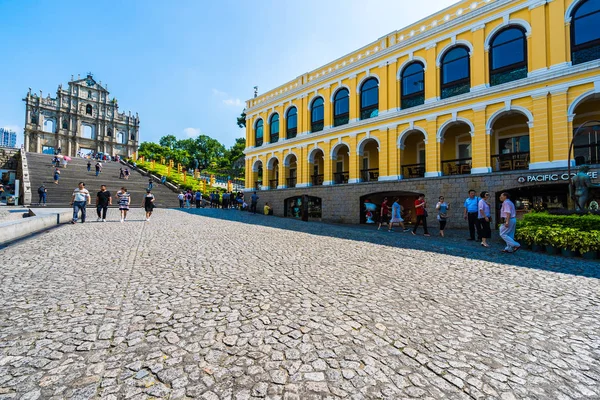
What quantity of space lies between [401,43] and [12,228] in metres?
19.6

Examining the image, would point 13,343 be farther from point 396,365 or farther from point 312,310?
point 396,365

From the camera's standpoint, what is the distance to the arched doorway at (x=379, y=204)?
18219 millimetres

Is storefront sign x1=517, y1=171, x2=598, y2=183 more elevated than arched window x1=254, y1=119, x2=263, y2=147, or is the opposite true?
arched window x1=254, y1=119, x2=263, y2=147

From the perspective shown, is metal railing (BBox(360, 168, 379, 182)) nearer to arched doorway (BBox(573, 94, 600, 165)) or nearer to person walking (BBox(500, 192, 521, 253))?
arched doorway (BBox(573, 94, 600, 165))

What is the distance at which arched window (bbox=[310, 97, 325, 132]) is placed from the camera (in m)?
21.7

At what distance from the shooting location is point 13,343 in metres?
2.58

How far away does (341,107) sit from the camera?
20562 millimetres

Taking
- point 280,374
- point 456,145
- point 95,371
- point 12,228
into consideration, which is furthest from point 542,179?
point 12,228

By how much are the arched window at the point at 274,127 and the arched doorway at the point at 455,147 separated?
13233 mm

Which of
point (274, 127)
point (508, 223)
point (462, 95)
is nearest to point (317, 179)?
point (274, 127)

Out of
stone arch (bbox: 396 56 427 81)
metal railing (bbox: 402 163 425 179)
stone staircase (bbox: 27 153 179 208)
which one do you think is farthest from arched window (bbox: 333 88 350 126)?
stone staircase (bbox: 27 153 179 208)

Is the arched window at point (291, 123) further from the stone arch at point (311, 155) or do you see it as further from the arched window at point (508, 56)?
the arched window at point (508, 56)

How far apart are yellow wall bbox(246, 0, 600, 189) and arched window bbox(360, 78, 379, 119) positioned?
421mm

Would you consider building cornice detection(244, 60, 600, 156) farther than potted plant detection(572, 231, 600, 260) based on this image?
Yes
